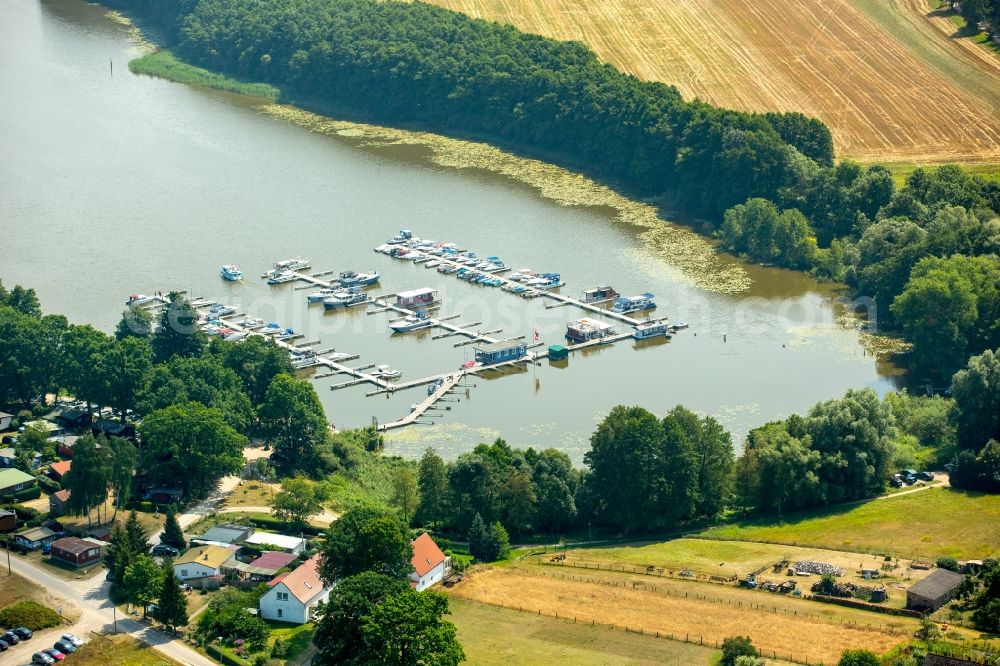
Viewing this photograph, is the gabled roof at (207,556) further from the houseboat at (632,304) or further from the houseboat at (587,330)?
the houseboat at (632,304)

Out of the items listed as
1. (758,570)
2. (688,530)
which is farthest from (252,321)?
(758,570)

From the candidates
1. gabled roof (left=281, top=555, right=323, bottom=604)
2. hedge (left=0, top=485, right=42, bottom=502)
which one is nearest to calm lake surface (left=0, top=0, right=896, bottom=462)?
hedge (left=0, top=485, right=42, bottom=502)

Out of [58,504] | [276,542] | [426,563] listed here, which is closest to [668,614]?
[426,563]

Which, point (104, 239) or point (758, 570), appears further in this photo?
point (104, 239)

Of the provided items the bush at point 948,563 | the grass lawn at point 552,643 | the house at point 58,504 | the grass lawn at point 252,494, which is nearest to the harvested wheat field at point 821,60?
the bush at point 948,563

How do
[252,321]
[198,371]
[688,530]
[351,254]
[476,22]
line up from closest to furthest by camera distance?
1. [688,530]
2. [198,371]
3. [252,321]
4. [351,254]
5. [476,22]

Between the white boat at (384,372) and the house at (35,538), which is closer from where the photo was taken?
the house at (35,538)

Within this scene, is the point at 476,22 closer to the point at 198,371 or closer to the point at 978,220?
the point at 978,220

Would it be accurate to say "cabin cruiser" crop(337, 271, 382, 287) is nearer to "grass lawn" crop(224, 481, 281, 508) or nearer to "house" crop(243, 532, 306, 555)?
"grass lawn" crop(224, 481, 281, 508)
